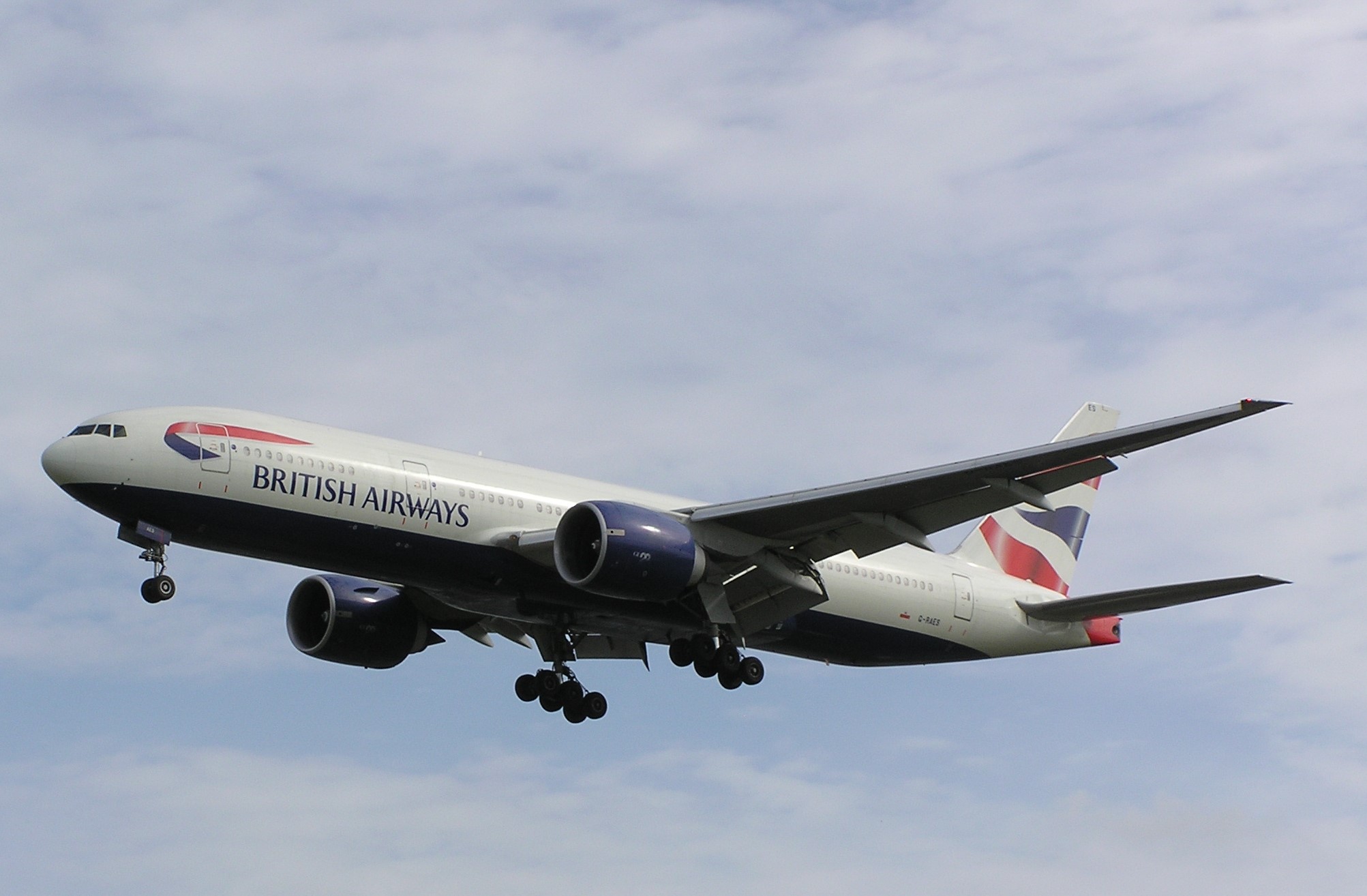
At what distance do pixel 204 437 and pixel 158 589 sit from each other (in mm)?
2708

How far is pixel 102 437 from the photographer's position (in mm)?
28312

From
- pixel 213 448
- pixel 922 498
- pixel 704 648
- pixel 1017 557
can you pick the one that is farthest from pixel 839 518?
pixel 213 448

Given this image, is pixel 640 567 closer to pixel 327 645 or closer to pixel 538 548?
pixel 538 548

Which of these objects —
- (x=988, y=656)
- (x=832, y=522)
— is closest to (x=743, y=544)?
(x=832, y=522)

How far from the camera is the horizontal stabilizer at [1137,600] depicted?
98.5ft

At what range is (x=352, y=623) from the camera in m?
35.7

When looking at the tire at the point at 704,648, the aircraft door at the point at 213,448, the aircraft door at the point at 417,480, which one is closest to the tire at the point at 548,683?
the tire at the point at 704,648

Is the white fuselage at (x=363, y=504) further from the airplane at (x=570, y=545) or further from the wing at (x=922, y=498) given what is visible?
the wing at (x=922, y=498)

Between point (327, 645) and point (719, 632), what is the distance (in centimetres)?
885

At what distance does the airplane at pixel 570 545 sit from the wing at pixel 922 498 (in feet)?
0.14

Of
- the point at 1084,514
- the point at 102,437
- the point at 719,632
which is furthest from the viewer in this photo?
the point at 1084,514

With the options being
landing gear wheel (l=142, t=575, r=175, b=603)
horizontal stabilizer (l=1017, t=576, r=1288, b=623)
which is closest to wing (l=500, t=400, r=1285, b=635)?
horizontal stabilizer (l=1017, t=576, r=1288, b=623)

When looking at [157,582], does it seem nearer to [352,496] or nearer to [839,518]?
[352,496]

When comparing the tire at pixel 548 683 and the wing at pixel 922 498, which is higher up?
the wing at pixel 922 498
